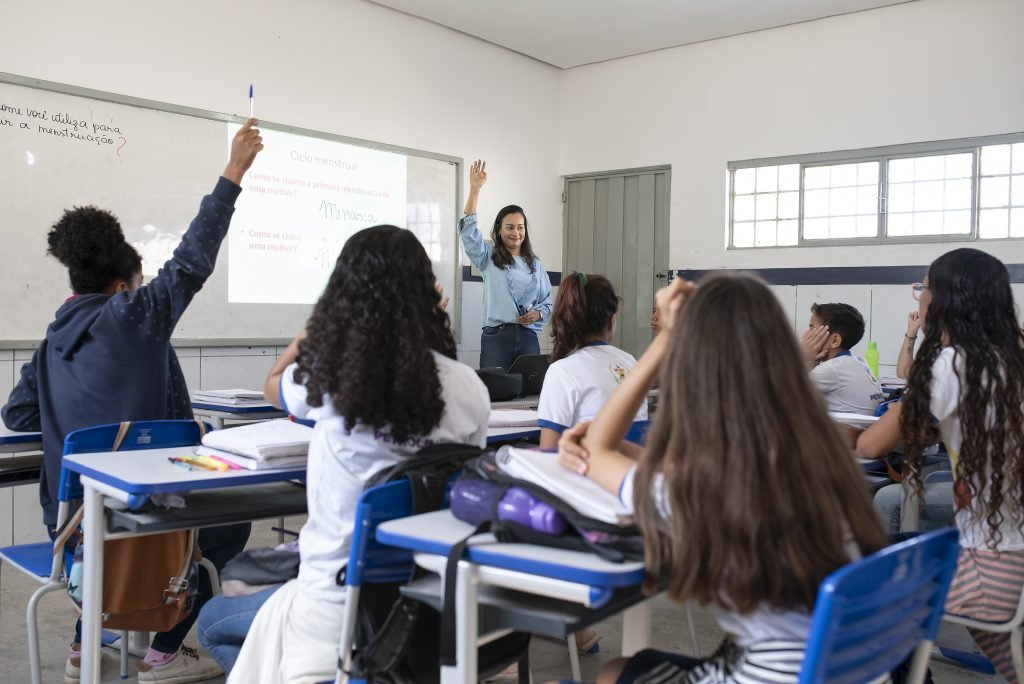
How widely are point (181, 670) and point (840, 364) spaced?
8.65 feet

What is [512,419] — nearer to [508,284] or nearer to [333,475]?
[333,475]

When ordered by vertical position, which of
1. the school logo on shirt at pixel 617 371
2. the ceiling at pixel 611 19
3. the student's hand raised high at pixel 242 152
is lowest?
the school logo on shirt at pixel 617 371

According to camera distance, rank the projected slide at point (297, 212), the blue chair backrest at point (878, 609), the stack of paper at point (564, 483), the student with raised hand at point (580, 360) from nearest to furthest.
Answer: the blue chair backrest at point (878, 609) < the stack of paper at point (564, 483) < the student with raised hand at point (580, 360) < the projected slide at point (297, 212)

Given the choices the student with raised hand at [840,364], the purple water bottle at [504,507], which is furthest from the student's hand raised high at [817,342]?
the purple water bottle at [504,507]

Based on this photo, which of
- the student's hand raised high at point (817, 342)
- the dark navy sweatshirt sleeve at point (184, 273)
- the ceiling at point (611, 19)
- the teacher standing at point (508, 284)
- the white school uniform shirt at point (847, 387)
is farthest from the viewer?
the ceiling at point (611, 19)

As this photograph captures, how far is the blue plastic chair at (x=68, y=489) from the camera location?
2199 mm

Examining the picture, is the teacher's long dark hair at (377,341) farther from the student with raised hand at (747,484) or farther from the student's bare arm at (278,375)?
the student with raised hand at (747,484)

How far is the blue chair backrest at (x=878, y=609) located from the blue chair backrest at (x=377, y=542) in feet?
2.35

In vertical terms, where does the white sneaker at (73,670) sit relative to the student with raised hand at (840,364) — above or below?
below

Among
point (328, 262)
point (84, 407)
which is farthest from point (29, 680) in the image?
point (328, 262)

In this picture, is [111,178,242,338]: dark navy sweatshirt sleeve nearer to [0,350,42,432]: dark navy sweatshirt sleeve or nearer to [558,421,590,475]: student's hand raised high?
[0,350,42,432]: dark navy sweatshirt sleeve

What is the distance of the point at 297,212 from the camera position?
5.35 m

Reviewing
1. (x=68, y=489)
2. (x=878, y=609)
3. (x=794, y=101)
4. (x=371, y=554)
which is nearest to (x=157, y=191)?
(x=68, y=489)

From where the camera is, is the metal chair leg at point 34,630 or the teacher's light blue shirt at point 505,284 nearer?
the metal chair leg at point 34,630
